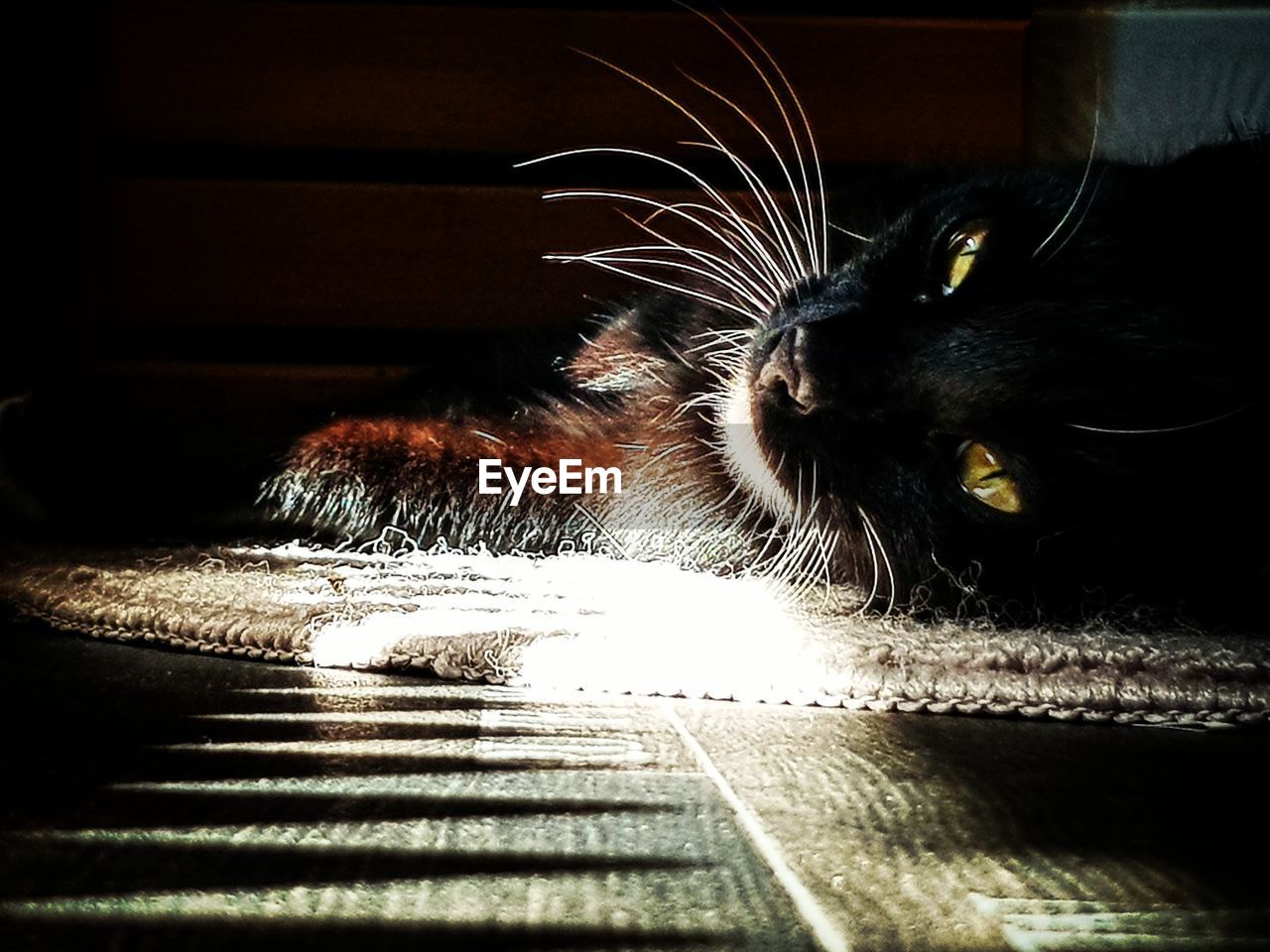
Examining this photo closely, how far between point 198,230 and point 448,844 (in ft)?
3.32

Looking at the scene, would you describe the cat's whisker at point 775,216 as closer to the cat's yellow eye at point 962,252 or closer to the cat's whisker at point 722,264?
the cat's whisker at point 722,264

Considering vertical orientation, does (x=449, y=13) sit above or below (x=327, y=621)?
above

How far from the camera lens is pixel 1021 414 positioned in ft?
2.54

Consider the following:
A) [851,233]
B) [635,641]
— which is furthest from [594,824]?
[851,233]

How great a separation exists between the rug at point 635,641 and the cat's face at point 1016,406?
0.26 ft

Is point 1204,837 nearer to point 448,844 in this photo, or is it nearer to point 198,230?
point 448,844

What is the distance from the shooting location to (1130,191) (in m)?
0.87

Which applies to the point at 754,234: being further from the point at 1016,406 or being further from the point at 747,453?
the point at 1016,406

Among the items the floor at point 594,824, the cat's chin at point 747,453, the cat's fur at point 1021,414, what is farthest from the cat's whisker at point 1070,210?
the floor at point 594,824

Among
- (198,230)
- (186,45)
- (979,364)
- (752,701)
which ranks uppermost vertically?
(186,45)

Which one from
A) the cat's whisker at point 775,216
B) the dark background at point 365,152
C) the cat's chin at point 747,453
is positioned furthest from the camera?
the dark background at point 365,152

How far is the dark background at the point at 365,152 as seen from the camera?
1.15 meters

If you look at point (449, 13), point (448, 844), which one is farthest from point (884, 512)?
point (449, 13)

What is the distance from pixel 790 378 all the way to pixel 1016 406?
0.17 m
